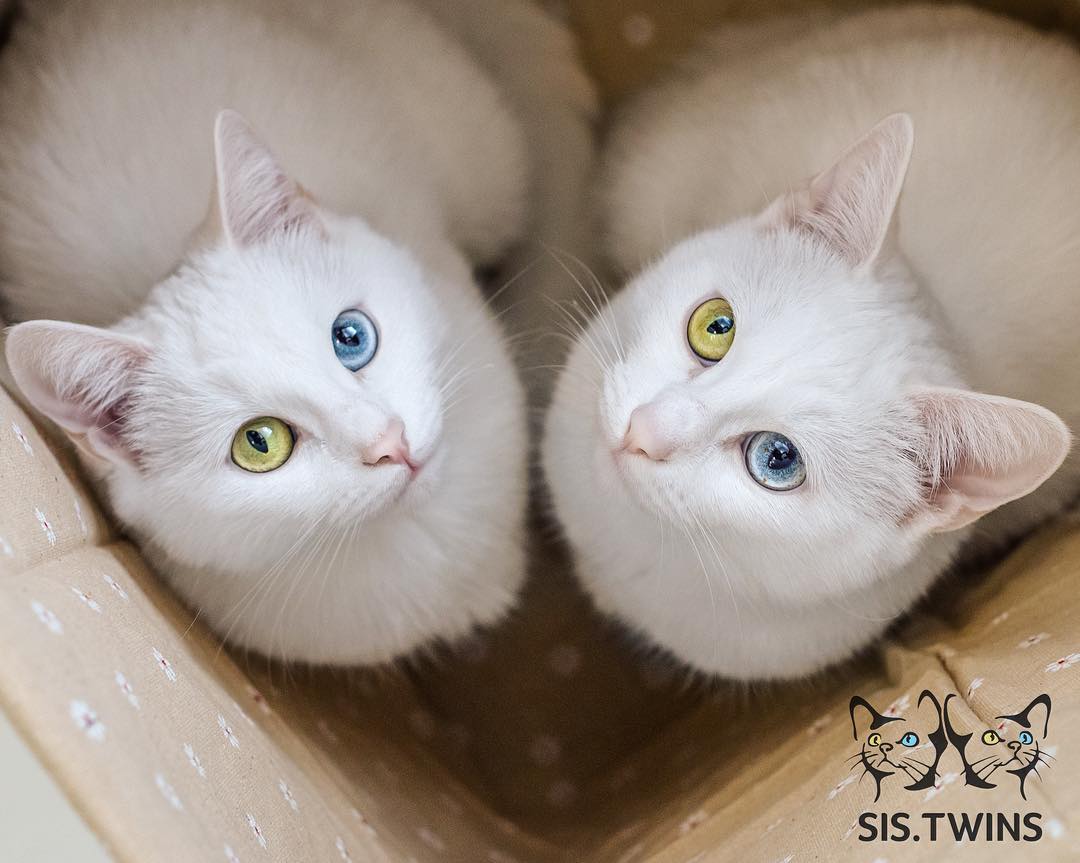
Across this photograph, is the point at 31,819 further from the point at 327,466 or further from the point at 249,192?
the point at 249,192

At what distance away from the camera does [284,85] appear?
1540 mm

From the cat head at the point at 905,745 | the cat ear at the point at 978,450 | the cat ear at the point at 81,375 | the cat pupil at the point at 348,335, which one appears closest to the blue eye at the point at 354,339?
the cat pupil at the point at 348,335

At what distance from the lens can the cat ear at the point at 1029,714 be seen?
113cm

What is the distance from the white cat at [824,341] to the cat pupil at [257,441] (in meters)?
0.45

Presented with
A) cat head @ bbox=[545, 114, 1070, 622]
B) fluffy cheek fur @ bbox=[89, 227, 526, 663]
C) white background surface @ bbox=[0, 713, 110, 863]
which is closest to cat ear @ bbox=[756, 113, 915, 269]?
cat head @ bbox=[545, 114, 1070, 622]

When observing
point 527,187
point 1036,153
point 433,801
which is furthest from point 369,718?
point 1036,153

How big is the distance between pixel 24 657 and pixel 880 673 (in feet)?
4.52

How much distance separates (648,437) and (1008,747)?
60cm

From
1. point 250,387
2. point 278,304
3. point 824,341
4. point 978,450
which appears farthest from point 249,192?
point 978,450

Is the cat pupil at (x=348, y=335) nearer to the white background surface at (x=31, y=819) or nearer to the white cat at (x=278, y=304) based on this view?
the white cat at (x=278, y=304)

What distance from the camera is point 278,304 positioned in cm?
120

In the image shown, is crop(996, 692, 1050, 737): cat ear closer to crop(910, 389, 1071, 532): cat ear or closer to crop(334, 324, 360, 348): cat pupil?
crop(910, 389, 1071, 532): cat ear

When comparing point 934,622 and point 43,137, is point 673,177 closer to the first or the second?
point 934,622

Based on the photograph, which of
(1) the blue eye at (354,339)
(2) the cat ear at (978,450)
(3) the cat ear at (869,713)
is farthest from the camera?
(3) the cat ear at (869,713)
